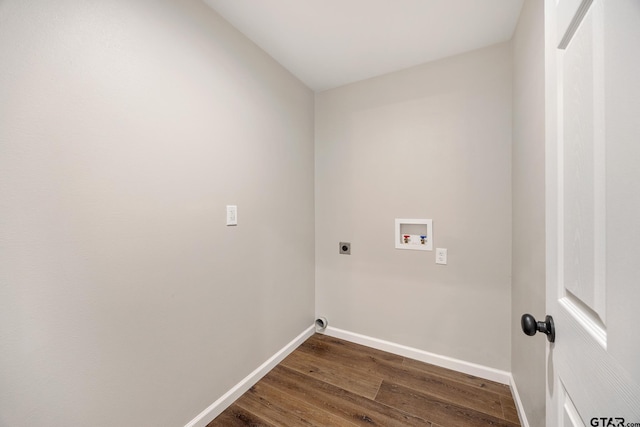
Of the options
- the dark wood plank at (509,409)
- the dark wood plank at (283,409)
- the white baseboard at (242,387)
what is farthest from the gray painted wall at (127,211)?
the dark wood plank at (509,409)

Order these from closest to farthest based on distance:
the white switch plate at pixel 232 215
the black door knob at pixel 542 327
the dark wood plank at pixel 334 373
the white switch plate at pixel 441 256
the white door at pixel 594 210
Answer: the white door at pixel 594 210 → the black door knob at pixel 542 327 → the white switch plate at pixel 232 215 → the dark wood plank at pixel 334 373 → the white switch plate at pixel 441 256

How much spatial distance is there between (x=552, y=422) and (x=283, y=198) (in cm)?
186

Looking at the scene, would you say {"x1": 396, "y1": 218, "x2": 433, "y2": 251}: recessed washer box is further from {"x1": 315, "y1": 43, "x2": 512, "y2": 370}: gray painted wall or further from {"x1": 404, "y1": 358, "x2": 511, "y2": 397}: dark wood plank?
{"x1": 404, "y1": 358, "x2": 511, "y2": 397}: dark wood plank

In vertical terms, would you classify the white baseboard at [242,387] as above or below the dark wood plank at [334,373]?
above

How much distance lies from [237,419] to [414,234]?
1.76m

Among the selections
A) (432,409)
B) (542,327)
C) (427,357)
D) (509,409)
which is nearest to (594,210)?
(542,327)

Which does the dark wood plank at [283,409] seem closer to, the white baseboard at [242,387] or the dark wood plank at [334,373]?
the white baseboard at [242,387]

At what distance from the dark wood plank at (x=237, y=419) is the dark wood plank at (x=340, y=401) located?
277 mm

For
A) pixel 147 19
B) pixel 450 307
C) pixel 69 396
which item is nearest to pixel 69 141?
pixel 147 19

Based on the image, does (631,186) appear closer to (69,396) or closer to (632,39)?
(632,39)

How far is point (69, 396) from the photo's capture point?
3.19ft

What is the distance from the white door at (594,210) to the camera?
36 cm

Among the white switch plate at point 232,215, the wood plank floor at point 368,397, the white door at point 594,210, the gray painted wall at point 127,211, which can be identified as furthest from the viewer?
Answer: the white switch plate at point 232,215

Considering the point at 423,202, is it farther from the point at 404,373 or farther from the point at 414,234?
the point at 404,373
